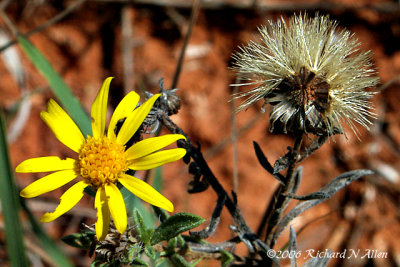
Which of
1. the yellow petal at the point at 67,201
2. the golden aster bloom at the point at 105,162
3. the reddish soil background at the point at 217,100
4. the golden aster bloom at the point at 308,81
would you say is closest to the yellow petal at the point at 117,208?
the golden aster bloom at the point at 105,162

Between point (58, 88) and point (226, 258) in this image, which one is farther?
point (58, 88)

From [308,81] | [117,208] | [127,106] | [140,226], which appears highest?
[127,106]

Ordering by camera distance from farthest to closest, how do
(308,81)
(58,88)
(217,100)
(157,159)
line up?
(217,100) < (58,88) < (157,159) < (308,81)

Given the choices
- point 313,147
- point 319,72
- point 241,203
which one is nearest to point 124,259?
point 313,147

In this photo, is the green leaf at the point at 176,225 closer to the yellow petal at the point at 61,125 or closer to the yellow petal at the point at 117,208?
the yellow petal at the point at 117,208

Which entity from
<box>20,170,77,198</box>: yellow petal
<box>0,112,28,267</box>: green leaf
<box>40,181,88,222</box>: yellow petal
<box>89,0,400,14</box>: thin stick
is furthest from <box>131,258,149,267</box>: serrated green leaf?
<box>89,0,400,14</box>: thin stick

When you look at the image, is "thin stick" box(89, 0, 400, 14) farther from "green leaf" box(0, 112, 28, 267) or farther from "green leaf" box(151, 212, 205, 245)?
"green leaf" box(151, 212, 205, 245)

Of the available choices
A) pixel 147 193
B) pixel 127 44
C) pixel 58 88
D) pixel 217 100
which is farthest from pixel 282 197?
pixel 127 44

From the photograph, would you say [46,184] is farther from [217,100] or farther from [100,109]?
[217,100]
